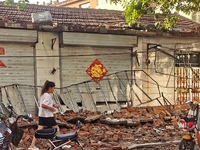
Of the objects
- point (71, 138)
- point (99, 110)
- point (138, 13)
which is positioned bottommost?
point (99, 110)

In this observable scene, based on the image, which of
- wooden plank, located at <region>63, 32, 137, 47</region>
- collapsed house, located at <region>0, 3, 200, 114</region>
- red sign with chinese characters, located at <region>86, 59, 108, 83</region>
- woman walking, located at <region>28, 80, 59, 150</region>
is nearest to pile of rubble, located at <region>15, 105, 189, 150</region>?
woman walking, located at <region>28, 80, 59, 150</region>

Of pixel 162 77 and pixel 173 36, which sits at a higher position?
pixel 173 36

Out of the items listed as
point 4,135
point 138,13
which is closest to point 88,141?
point 4,135

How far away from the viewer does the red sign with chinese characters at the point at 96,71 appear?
41.2 feet

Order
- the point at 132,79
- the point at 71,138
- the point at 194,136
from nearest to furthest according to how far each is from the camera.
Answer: the point at 71,138, the point at 194,136, the point at 132,79

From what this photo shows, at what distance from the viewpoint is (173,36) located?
13.9 m

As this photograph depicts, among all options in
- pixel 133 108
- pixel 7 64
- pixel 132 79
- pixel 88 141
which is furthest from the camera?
pixel 132 79

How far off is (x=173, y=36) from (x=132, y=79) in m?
2.60

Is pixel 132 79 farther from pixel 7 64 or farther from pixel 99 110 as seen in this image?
pixel 7 64

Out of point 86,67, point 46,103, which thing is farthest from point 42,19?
point 46,103

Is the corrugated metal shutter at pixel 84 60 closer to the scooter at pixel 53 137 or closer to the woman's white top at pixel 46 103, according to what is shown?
the woman's white top at pixel 46 103

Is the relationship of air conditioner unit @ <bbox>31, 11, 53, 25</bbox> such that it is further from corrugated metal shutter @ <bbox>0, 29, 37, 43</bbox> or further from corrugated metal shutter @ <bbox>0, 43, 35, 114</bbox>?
A: corrugated metal shutter @ <bbox>0, 43, 35, 114</bbox>

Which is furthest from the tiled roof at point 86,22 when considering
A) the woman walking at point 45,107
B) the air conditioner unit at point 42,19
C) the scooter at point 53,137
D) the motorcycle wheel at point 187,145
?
the motorcycle wheel at point 187,145

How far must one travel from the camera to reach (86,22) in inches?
531
